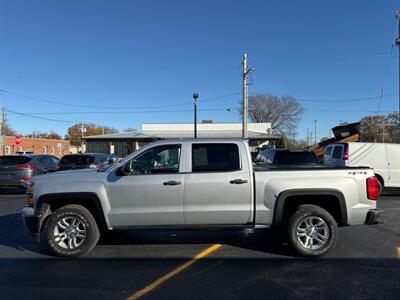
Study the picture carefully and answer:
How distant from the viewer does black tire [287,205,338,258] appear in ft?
22.0

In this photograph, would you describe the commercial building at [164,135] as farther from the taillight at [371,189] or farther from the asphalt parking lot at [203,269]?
the taillight at [371,189]

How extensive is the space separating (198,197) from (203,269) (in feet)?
3.75

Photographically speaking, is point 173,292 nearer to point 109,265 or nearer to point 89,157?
point 109,265

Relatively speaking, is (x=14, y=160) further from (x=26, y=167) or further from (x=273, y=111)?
(x=273, y=111)

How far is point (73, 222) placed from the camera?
6.86 meters

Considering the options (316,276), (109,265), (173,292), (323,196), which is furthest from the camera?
(323,196)

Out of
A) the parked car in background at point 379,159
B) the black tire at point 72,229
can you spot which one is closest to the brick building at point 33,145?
the parked car in background at point 379,159

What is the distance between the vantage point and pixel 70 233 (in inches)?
270

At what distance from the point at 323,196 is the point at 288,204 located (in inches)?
22.3

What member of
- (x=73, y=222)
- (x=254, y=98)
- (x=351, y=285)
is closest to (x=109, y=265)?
(x=73, y=222)

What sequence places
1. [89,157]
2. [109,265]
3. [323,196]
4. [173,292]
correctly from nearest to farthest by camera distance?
[173,292] → [109,265] → [323,196] → [89,157]

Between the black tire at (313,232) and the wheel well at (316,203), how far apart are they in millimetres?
161

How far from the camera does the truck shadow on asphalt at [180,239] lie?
7.46m

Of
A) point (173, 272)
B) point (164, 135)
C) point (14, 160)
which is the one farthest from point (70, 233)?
point (164, 135)
